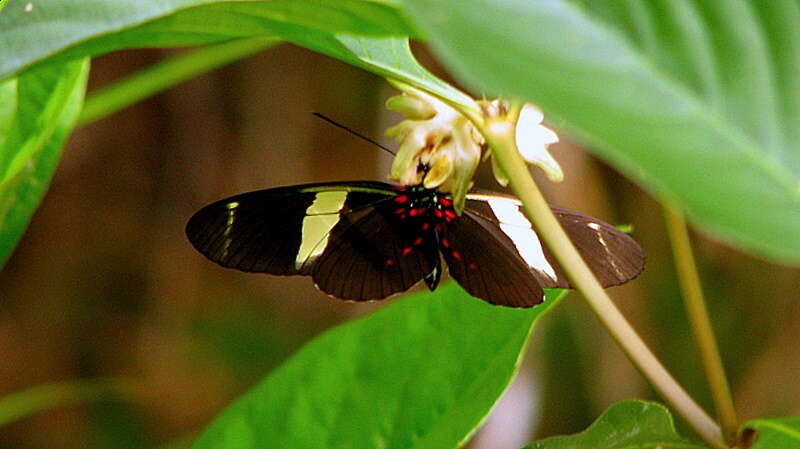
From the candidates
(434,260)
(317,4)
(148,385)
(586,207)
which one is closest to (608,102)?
(317,4)

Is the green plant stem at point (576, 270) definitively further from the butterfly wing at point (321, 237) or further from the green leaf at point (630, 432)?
the butterfly wing at point (321, 237)

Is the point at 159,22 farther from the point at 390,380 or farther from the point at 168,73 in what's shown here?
the point at 168,73

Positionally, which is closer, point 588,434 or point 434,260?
point 588,434

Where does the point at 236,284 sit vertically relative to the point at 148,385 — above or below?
above

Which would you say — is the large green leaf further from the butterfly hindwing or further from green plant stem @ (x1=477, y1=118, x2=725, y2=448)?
the butterfly hindwing

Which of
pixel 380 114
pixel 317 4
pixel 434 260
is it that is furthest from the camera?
pixel 380 114

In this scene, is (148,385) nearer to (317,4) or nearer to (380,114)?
(380,114)

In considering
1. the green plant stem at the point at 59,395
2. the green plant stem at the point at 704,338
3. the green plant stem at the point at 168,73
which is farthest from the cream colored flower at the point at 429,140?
the green plant stem at the point at 59,395

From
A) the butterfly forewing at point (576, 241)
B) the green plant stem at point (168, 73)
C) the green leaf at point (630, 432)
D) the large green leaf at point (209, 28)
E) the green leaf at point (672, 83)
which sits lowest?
the green leaf at point (630, 432)
